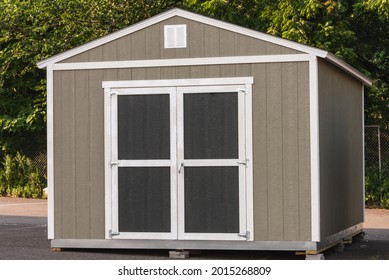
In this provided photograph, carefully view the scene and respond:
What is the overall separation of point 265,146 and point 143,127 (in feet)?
5.14

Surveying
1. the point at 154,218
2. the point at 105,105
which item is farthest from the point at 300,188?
the point at 105,105

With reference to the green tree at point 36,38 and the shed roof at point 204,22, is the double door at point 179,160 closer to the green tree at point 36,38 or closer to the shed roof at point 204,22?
the shed roof at point 204,22

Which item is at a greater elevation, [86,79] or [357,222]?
[86,79]

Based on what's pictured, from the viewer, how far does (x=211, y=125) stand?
11812mm

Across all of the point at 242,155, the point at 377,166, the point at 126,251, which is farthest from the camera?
the point at 377,166

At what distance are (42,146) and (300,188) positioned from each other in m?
13.7

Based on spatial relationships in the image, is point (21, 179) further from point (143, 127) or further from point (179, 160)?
point (179, 160)

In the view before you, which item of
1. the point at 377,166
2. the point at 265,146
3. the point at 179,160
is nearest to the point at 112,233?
the point at 179,160

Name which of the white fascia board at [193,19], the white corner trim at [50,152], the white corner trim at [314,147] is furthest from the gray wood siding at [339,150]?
the white corner trim at [50,152]

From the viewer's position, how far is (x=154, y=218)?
11930mm

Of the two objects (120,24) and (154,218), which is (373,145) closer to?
(120,24)

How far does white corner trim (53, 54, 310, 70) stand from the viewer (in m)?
11.6

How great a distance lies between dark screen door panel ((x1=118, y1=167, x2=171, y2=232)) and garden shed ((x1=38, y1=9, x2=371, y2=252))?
0.01 metres
